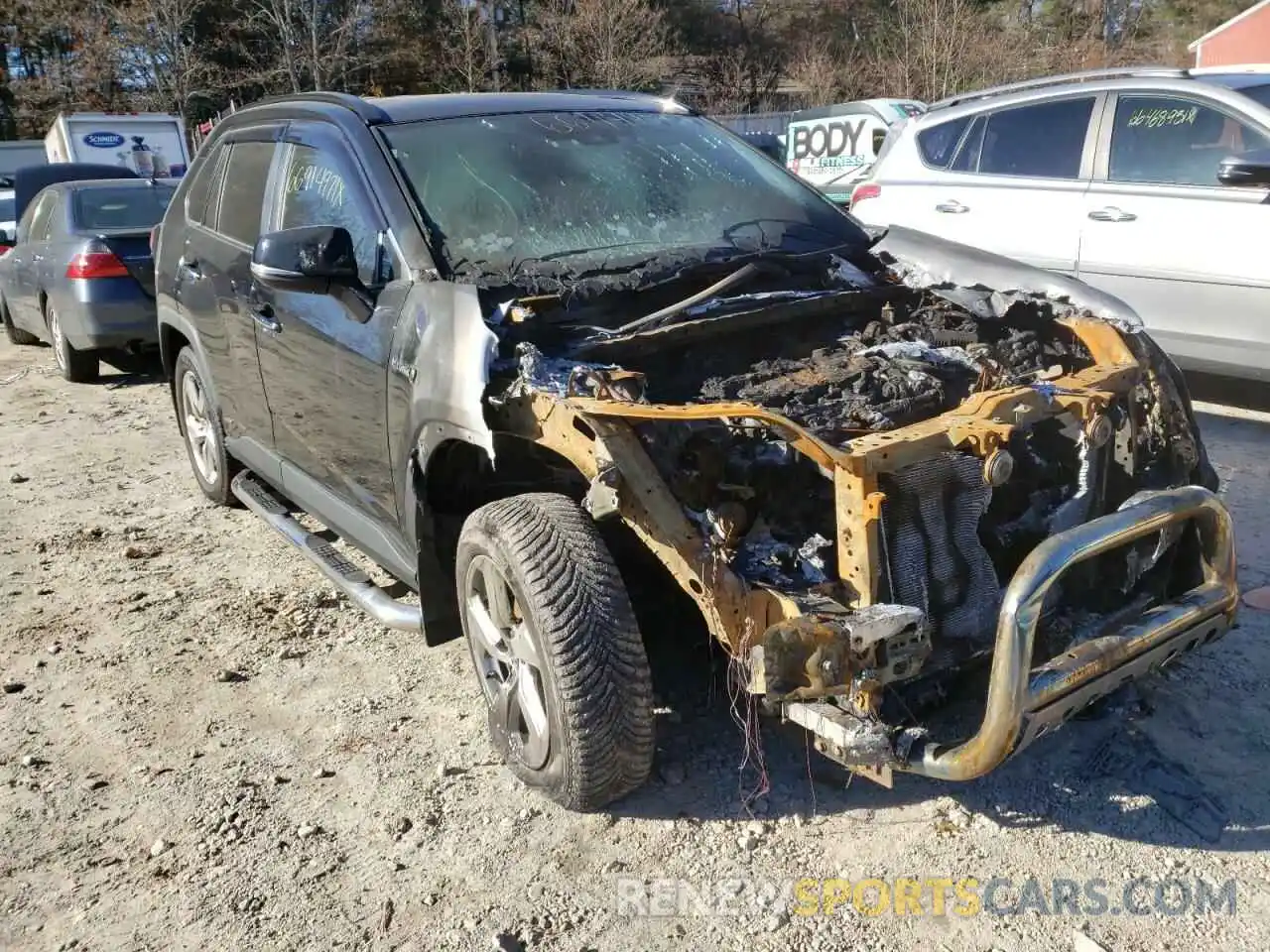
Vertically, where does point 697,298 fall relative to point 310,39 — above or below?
below

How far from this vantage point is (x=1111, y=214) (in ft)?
20.0

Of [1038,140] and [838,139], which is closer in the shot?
[1038,140]

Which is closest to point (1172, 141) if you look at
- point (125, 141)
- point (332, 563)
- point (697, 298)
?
point (697, 298)

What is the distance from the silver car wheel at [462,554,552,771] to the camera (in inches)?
115

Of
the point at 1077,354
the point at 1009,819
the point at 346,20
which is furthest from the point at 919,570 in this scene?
the point at 346,20

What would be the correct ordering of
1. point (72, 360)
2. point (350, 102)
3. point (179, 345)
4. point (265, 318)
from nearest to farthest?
point (350, 102), point (265, 318), point (179, 345), point (72, 360)

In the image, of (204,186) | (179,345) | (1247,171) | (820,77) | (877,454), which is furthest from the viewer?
(820,77)

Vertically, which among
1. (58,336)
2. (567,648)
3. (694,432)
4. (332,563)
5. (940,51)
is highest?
(940,51)

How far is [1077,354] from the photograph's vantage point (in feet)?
11.0

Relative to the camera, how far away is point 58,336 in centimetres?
909

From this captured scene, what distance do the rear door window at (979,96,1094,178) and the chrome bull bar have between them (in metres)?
4.17

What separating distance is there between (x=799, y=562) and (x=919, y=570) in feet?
0.95

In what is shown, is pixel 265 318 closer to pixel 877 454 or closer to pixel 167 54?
pixel 877 454

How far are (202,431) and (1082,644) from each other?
4.44 m
